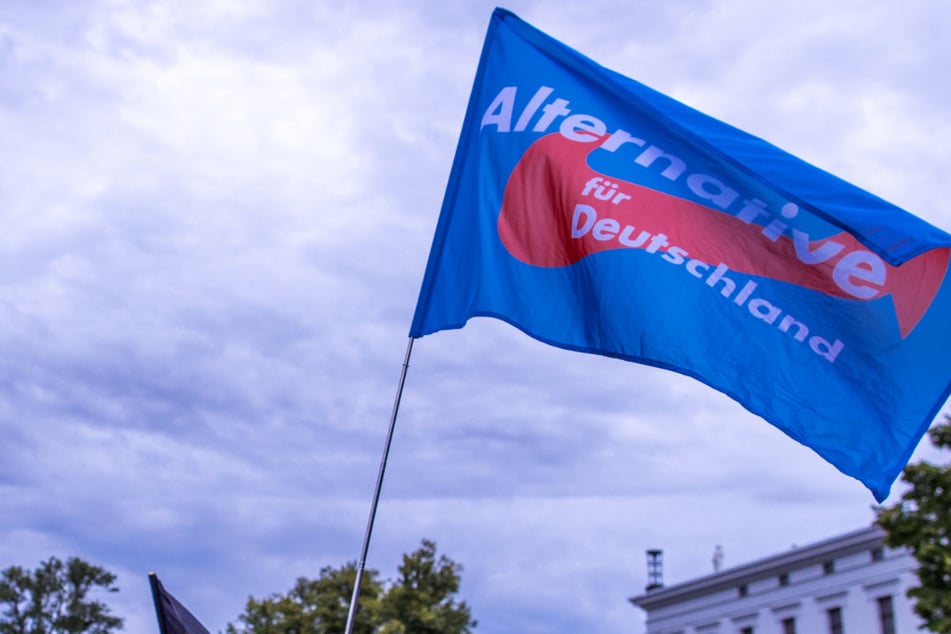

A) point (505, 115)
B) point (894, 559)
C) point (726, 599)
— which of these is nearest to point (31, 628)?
point (726, 599)

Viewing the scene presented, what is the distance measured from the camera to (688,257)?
882 cm

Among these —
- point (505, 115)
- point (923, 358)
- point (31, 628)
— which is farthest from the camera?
point (31, 628)

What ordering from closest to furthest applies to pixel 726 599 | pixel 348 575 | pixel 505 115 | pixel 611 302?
1. pixel 611 302
2. pixel 505 115
3. pixel 348 575
4. pixel 726 599

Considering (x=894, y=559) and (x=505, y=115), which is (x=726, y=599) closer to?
(x=894, y=559)

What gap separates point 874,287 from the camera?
8398 mm

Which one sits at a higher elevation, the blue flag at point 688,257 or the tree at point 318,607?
the tree at point 318,607

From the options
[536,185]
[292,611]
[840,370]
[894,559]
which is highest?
[894,559]

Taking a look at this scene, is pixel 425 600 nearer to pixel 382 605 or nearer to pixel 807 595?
pixel 382 605

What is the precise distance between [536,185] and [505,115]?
0.65 m

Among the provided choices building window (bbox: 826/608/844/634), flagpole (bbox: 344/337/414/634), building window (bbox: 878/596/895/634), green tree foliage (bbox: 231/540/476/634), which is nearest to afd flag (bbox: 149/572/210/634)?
flagpole (bbox: 344/337/414/634)

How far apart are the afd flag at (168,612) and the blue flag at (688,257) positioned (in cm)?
317

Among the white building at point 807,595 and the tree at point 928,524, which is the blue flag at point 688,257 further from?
the white building at point 807,595

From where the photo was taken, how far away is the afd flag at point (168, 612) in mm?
5867

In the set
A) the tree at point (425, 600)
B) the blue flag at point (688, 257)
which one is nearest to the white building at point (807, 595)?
the tree at point (425, 600)
